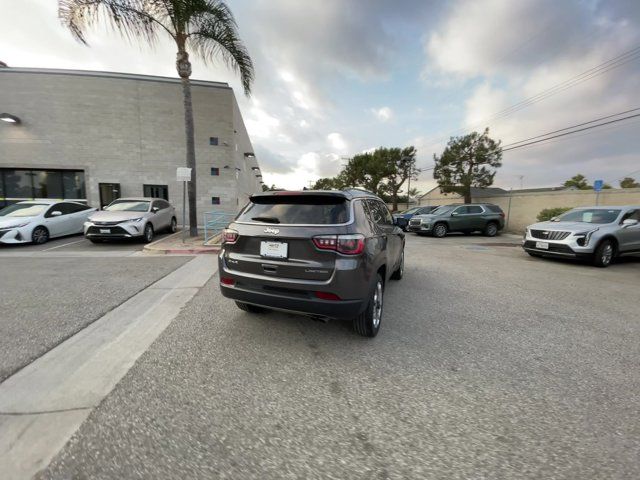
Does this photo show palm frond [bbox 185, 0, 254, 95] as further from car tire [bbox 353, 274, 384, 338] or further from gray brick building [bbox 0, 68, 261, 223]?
car tire [bbox 353, 274, 384, 338]

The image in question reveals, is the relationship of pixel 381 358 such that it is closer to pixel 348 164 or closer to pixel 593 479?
pixel 593 479

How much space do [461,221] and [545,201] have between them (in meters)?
5.85

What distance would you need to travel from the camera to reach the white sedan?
8.61m

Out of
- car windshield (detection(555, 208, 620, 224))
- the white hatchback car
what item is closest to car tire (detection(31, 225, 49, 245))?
the white hatchback car

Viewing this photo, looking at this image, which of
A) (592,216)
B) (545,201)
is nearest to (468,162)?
(545,201)

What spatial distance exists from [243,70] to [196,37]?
1712mm

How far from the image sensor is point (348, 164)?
44.1 metres

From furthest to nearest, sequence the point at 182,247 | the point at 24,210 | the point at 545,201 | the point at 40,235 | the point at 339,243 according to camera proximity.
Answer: the point at 545,201 < the point at 24,210 < the point at 40,235 < the point at 182,247 < the point at 339,243

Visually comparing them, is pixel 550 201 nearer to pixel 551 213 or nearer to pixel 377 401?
pixel 551 213

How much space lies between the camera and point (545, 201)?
16.0 metres

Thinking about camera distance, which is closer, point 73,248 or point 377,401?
point 377,401

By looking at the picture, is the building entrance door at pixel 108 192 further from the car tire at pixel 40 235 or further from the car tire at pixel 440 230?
the car tire at pixel 440 230

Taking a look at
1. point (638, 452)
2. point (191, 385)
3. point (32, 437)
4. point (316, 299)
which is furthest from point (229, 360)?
point (638, 452)

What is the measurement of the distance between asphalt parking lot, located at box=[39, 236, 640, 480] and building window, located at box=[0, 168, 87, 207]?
16006mm
